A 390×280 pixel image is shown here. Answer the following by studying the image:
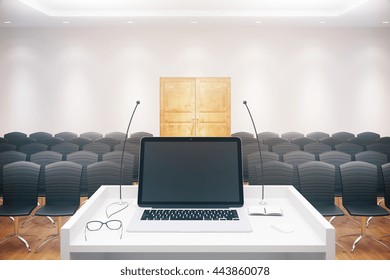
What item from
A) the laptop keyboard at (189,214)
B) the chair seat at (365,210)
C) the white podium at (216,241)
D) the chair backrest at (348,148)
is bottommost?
the chair seat at (365,210)

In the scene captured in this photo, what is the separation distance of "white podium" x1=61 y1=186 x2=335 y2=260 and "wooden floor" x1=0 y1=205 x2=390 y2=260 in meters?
2.74

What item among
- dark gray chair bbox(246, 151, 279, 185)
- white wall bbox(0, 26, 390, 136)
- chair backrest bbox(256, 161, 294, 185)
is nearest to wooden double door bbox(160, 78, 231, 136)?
white wall bbox(0, 26, 390, 136)

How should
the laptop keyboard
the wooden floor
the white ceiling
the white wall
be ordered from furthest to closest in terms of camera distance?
the white wall
the white ceiling
the wooden floor
the laptop keyboard

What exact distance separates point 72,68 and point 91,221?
9.88m

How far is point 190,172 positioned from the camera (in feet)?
7.88

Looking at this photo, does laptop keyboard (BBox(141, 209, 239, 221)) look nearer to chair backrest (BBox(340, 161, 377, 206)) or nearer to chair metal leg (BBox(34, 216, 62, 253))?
chair metal leg (BBox(34, 216, 62, 253))

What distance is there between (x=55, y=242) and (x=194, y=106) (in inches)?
277

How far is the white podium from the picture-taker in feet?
5.93

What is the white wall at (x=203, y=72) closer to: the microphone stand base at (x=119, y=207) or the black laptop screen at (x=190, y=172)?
the microphone stand base at (x=119, y=207)

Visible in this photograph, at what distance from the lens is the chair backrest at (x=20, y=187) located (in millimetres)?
5023

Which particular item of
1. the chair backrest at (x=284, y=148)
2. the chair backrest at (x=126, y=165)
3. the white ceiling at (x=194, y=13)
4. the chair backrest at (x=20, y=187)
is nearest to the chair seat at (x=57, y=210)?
the chair backrest at (x=20, y=187)

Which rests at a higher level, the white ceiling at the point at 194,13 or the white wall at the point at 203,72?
the white ceiling at the point at 194,13

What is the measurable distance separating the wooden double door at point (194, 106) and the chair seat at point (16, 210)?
6.62 meters
